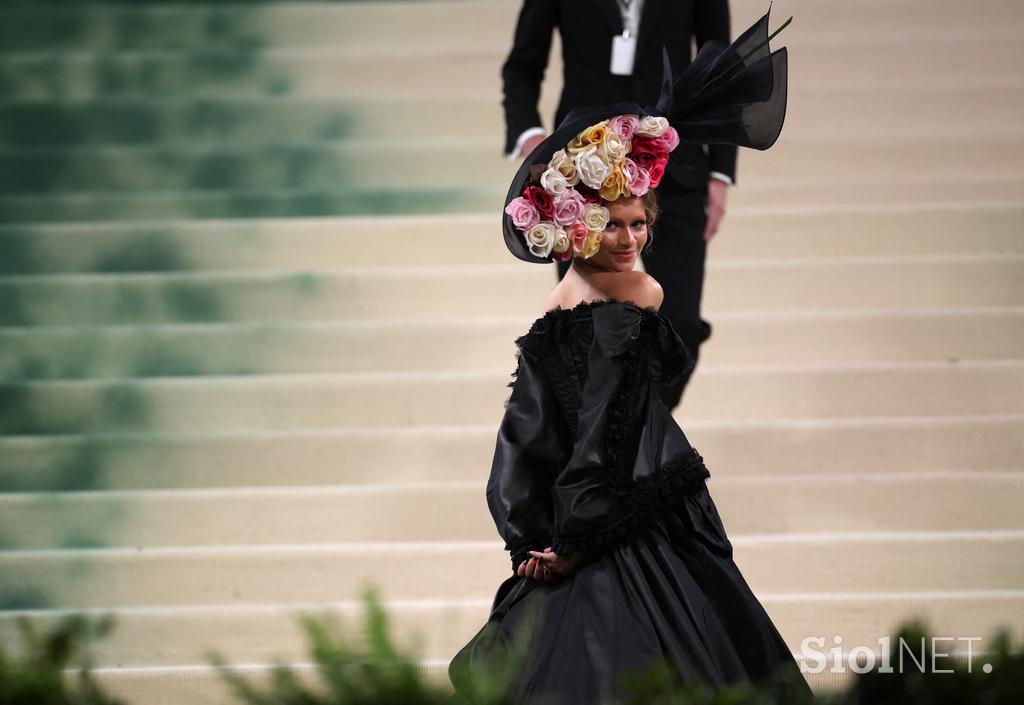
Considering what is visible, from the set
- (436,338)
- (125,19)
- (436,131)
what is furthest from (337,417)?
(125,19)

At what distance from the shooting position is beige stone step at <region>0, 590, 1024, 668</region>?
378cm

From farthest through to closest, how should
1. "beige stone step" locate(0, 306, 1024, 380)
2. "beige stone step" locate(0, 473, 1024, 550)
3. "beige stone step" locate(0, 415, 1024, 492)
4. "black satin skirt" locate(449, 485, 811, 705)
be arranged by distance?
"beige stone step" locate(0, 306, 1024, 380) < "beige stone step" locate(0, 415, 1024, 492) < "beige stone step" locate(0, 473, 1024, 550) < "black satin skirt" locate(449, 485, 811, 705)

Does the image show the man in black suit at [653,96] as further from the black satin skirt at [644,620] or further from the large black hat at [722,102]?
the black satin skirt at [644,620]

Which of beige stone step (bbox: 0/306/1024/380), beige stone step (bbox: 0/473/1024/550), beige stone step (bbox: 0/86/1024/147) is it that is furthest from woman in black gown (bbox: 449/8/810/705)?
beige stone step (bbox: 0/86/1024/147)

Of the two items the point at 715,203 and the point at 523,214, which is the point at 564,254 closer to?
the point at 523,214

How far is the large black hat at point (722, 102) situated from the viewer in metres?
2.77

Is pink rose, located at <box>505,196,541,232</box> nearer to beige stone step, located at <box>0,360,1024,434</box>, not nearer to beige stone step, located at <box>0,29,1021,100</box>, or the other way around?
beige stone step, located at <box>0,360,1024,434</box>

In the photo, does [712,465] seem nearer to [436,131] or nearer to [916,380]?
[916,380]

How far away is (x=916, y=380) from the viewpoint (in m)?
4.56

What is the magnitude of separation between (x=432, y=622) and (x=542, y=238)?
4.98ft

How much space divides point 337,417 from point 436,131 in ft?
5.27

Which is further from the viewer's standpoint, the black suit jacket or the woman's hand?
the black suit jacket

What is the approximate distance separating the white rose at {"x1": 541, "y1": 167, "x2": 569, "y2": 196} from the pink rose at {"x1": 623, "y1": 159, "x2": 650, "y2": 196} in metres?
0.11

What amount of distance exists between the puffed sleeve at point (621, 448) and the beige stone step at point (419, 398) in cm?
191
